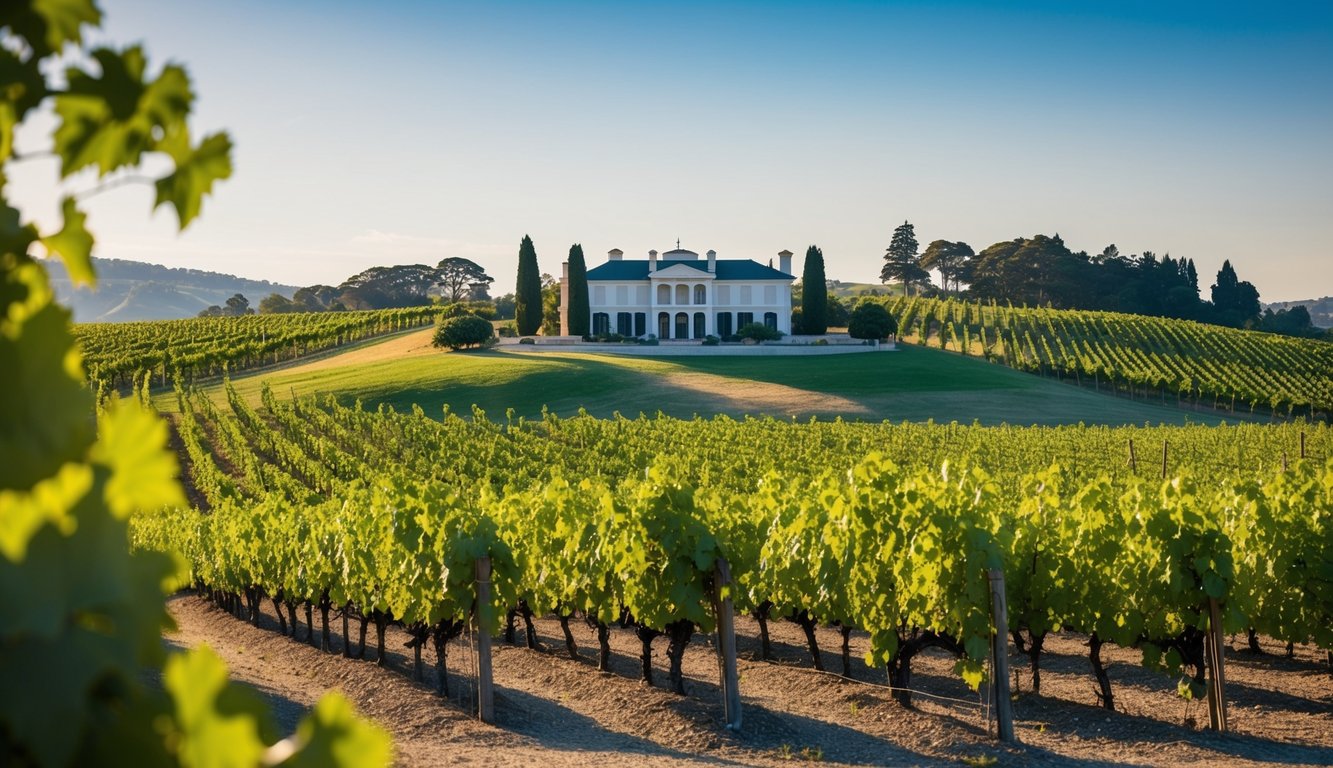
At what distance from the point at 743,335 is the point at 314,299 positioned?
73.2 meters

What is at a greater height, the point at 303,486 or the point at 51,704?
the point at 51,704

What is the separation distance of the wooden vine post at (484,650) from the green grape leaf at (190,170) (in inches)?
327

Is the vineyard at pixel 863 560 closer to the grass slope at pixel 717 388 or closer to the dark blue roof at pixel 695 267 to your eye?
the grass slope at pixel 717 388

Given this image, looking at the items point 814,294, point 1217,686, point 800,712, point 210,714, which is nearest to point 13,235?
point 210,714

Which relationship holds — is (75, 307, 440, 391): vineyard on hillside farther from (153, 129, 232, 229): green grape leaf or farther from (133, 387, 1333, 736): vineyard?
(153, 129, 232, 229): green grape leaf

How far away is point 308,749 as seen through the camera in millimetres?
1024

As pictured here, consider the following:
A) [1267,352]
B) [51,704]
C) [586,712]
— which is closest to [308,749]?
[51,704]

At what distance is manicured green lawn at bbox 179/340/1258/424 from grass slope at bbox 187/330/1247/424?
6 centimetres

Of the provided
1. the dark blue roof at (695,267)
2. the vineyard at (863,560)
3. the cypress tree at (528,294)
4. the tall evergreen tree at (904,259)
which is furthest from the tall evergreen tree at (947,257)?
the vineyard at (863,560)

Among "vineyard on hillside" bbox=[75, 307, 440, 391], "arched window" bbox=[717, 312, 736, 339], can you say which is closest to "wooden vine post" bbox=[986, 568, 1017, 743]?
"vineyard on hillside" bbox=[75, 307, 440, 391]

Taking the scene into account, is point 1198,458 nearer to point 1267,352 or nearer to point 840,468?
point 840,468

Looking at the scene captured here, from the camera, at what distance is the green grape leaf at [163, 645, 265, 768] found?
981 millimetres

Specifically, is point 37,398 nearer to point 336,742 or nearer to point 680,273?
point 336,742

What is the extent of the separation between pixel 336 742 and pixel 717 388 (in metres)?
51.4
